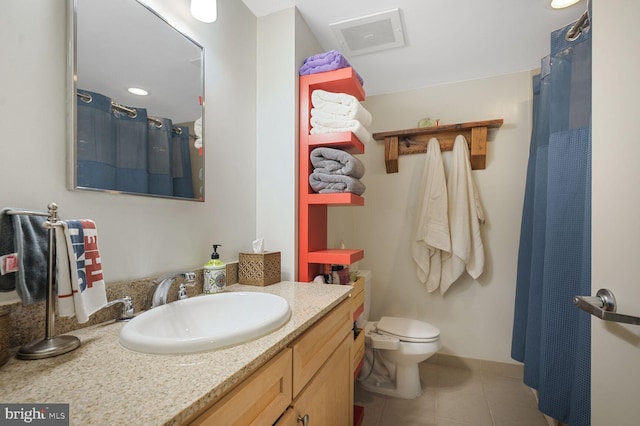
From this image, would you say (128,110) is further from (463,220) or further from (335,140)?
(463,220)

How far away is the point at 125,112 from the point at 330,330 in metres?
0.99

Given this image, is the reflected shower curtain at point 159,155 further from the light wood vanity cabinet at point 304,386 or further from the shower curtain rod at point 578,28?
the shower curtain rod at point 578,28

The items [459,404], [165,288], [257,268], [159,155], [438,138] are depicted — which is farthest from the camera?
[438,138]

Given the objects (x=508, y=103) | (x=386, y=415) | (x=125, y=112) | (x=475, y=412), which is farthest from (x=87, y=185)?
(x=508, y=103)

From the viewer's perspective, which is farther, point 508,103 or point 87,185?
point 508,103

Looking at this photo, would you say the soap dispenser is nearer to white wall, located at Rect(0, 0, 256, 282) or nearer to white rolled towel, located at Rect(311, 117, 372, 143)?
white wall, located at Rect(0, 0, 256, 282)

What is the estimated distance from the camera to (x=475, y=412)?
172cm

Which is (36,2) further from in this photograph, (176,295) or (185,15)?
(176,295)

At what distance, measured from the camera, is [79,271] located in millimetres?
648

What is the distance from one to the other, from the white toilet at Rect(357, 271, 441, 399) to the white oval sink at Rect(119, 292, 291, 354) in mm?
1077

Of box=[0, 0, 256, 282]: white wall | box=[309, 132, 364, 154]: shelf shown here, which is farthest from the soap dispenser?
box=[309, 132, 364, 154]: shelf

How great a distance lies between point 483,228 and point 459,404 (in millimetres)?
1218

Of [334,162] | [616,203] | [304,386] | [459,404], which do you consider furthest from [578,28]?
[459,404]

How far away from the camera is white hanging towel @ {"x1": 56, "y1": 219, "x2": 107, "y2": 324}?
0.62 m
